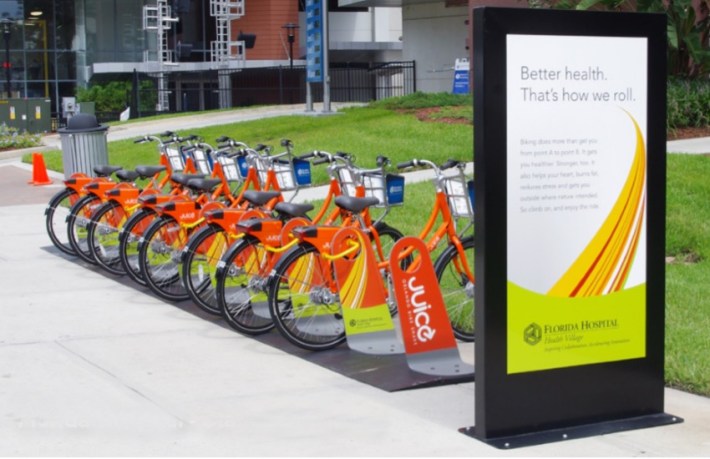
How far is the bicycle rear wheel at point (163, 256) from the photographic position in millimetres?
9484

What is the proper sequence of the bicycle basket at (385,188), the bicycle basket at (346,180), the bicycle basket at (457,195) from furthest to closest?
1. the bicycle basket at (346,180)
2. the bicycle basket at (385,188)
3. the bicycle basket at (457,195)

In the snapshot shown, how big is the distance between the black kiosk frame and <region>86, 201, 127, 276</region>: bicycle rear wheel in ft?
19.6

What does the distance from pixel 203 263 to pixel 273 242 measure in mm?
872

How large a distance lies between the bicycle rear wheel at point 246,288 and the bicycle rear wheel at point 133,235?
5.86 feet

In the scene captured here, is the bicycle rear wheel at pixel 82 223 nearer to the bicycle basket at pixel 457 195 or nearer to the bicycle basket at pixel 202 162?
the bicycle basket at pixel 202 162

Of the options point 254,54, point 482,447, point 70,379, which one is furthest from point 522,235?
point 254,54

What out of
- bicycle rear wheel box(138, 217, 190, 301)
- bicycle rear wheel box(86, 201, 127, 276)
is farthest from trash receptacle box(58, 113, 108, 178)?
bicycle rear wheel box(138, 217, 190, 301)

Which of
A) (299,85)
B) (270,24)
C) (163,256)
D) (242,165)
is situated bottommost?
(163,256)

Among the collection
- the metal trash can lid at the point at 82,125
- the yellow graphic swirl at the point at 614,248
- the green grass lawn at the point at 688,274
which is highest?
the metal trash can lid at the point at 82,125

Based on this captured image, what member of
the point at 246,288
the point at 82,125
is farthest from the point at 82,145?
the point at 246,288

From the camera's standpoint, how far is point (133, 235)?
9.98 metres

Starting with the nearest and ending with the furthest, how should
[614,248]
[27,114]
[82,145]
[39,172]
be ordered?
[614,248] → [82,145] → [39,172] → [27,114]

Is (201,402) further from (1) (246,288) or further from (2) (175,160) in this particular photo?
(2) (175,160)

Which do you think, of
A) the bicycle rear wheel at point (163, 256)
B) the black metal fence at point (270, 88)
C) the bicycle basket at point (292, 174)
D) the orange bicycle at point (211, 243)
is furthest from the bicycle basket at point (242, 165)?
the black metal fence at point (270, 88)
